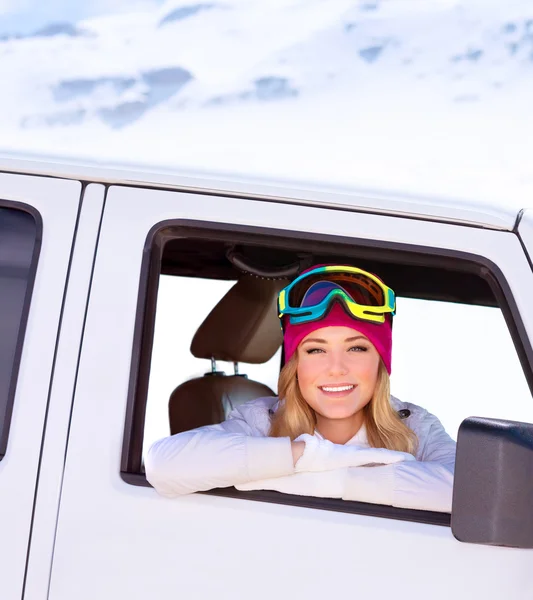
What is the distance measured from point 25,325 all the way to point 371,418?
100 centimetres

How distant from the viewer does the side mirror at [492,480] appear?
1.47 metres

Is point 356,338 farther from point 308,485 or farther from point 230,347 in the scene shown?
point 230,347

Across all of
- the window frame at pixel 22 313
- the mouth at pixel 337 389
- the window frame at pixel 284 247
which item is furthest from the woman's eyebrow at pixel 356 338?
the window frame at pixel 22 313

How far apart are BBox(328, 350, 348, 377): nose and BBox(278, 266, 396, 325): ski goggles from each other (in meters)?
0.11

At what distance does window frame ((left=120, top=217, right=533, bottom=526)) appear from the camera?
1.77 metres

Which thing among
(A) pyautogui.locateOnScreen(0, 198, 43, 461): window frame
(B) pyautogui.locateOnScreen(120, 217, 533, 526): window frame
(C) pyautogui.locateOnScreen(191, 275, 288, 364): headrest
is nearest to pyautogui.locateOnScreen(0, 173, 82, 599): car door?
(A) pyautogui.locateOnScreen(0, 198, 43, 461): window frame

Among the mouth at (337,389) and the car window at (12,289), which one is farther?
the mouth at (337,389)

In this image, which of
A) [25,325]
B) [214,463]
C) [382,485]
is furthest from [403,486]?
[25,325]

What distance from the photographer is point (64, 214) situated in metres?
1.96

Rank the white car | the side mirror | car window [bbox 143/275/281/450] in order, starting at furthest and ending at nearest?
car window [bbox 143/275/281/450], the white car, the side mirror

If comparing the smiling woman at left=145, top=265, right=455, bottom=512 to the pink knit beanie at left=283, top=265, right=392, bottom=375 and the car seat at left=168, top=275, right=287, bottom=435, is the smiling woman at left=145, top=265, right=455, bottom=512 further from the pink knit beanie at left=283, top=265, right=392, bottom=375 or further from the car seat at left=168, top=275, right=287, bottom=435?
the car seat at left=168, top=275, right=287, bottom=435

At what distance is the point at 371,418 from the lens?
7.70 feet

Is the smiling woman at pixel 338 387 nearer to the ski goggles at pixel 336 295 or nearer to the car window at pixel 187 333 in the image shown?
the ski goggles at pixel 336 295

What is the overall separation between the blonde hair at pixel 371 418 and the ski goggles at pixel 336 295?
0.17 metres
